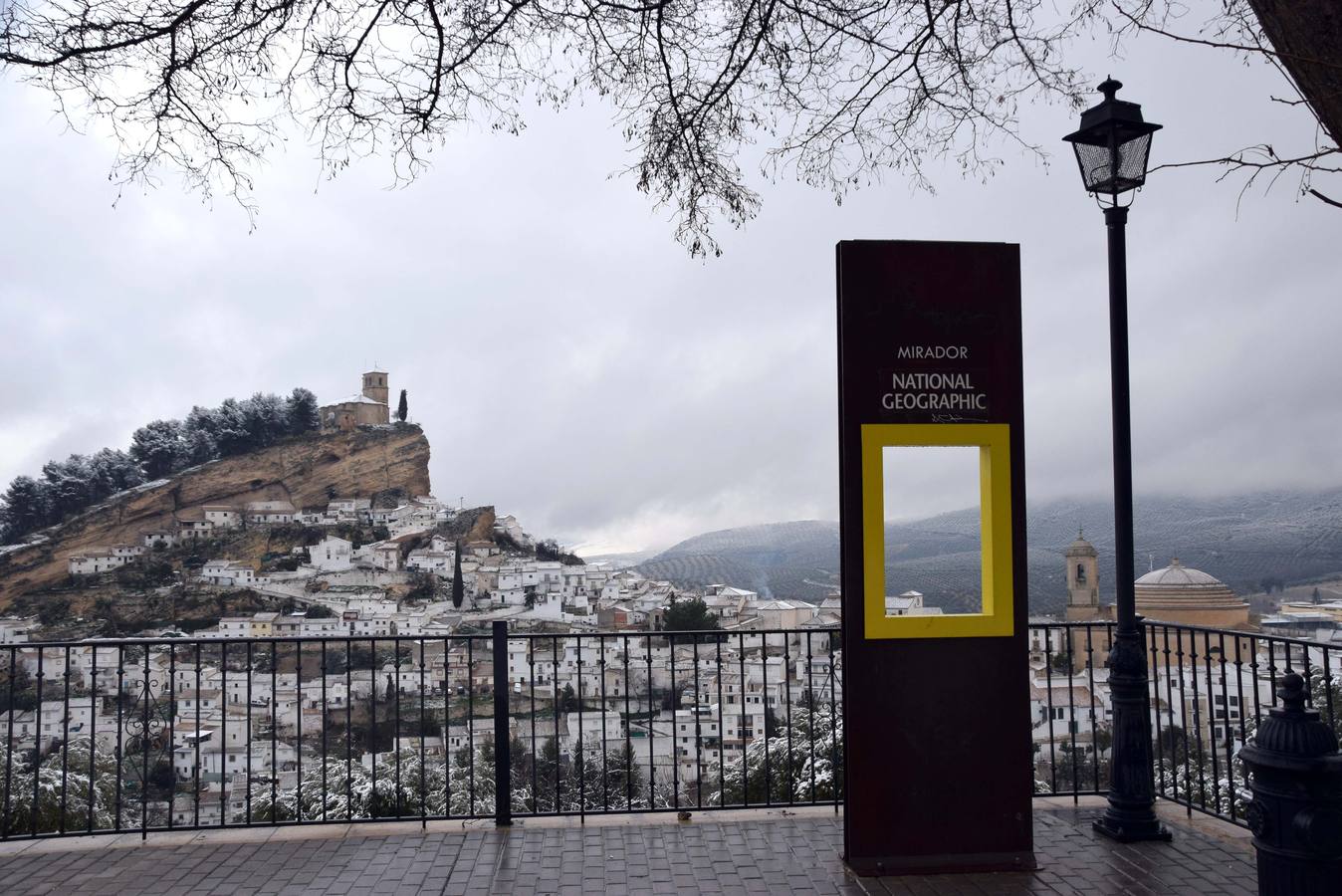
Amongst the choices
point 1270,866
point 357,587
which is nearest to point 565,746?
point 1270,866

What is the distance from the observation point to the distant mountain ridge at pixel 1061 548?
478 cm

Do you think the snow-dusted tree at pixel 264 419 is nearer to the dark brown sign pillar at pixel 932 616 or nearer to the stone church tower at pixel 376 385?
the stone church tower at pixel 376 385

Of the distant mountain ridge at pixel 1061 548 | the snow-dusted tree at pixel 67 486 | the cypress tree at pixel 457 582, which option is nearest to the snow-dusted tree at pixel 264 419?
the snow-dusted tree at pixel 67 486

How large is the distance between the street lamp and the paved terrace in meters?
0.27

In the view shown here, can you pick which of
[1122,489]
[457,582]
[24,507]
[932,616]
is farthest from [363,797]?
[24,507]

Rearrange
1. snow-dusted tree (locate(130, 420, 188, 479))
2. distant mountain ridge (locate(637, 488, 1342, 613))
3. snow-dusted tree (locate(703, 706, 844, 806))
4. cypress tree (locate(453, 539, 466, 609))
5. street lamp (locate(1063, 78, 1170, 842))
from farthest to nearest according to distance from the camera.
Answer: snow-dusted tree (locate(130, 420, 188, 479)), cypress tree (locate(453, 539, 466, 609)), snow-dusted tree (locate(703, 706, 844, 806)), street lamp (locate(1063, 78, 1170, 842)), distant mountain ridge (locate(637, 488, 1342, 613))

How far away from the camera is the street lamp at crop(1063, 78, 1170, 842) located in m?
5.00

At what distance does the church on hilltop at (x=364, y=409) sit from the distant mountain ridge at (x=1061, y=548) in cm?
8686

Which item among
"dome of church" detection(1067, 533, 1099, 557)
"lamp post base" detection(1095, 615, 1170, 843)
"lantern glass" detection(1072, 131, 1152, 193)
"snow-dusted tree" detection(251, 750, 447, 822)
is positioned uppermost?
"lantern glass" detection(1072, 131, 1152, 193)

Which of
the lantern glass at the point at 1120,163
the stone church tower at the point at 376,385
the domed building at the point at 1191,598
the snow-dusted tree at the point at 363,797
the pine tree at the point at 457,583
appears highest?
the stone church tower at the point at 376,385

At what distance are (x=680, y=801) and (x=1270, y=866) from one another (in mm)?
3253

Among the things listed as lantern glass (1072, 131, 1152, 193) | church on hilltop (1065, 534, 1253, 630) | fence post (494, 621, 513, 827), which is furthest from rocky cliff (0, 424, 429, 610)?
lantern glass (1072, 131, 1152, 193)

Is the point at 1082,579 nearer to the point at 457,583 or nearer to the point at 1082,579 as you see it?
the point at 1082,579

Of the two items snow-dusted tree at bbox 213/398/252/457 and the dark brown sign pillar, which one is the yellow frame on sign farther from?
snow-dusted tree at bbox 213/398/252/457
